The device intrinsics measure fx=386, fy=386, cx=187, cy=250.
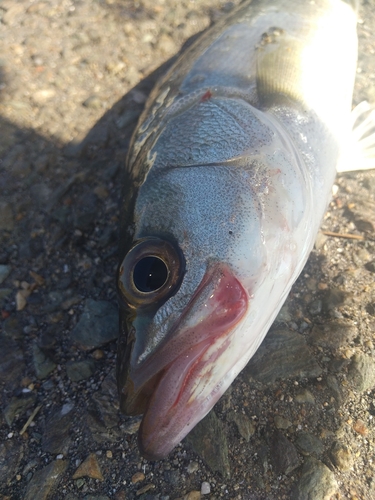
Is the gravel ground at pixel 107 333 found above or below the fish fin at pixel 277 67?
below

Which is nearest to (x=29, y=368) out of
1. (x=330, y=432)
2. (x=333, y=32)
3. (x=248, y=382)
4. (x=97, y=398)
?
(x=97, y=398)

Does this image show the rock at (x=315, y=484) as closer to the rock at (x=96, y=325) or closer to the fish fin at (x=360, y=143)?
the rock at (x=96, y=325)

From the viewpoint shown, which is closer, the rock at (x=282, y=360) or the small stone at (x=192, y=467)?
the small stone at (x=192, y=467)

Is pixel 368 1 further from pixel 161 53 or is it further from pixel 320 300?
pixel 320 300

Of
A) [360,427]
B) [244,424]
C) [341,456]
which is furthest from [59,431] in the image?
[360,427]

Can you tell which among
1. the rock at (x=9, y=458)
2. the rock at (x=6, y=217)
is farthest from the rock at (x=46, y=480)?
the rock at (x=6, y=217)

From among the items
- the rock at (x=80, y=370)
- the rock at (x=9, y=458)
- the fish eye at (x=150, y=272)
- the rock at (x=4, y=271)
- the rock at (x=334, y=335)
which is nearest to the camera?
the fish eye at (x=150, y=272)
